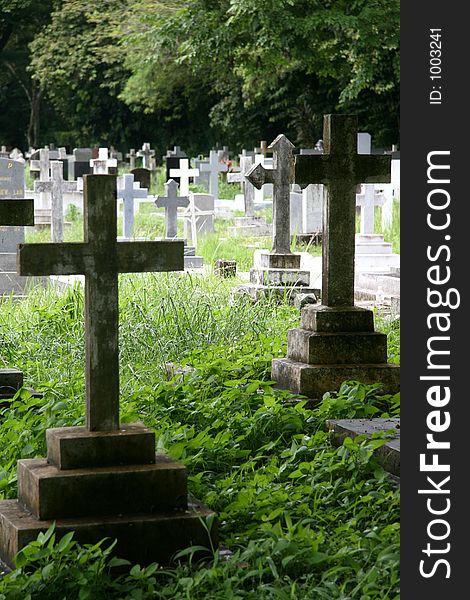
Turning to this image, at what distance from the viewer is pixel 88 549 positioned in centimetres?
409

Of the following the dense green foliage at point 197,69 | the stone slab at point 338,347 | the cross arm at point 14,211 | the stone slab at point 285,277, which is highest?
the dense green foliage at point 197,69

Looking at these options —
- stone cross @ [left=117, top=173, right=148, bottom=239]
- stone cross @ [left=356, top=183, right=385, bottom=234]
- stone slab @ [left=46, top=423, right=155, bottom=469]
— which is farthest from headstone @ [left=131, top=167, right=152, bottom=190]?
stone slab @ [left=46, top=423, right=155, bottom=469]

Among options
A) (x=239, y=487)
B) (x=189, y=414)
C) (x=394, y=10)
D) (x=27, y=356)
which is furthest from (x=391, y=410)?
(x=394, y=10)

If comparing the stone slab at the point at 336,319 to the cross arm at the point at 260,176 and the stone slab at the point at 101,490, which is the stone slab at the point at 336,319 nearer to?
the stone slab at the point at 101,490

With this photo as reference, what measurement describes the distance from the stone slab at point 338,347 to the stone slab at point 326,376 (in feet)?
0.20

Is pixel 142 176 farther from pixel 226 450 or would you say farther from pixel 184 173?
pixel 226 450

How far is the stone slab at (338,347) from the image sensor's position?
6719 mm

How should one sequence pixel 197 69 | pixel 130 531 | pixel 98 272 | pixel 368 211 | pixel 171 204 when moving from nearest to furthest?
pixel 130 531, pixel 98 272, pixel 171 204, pixel 368 211, pixel 197 69

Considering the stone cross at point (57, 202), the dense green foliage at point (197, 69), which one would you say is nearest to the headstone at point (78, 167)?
the dense green foliage at point (197, 69)

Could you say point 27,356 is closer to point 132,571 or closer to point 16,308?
point 16,308

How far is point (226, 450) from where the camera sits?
5391mm

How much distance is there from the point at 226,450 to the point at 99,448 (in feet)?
3.58

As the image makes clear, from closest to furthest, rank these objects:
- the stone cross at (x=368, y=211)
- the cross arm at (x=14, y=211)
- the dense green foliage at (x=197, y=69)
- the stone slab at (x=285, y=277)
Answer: the cross arm at (x=14, y=211), the stone slab at (x=285, y=277), the stone cross at (x=368, y=211), the dense green foliage at (x=197, y=69)

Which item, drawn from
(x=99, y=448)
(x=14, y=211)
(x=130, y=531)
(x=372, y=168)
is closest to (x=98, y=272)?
(x=99, y=448)
